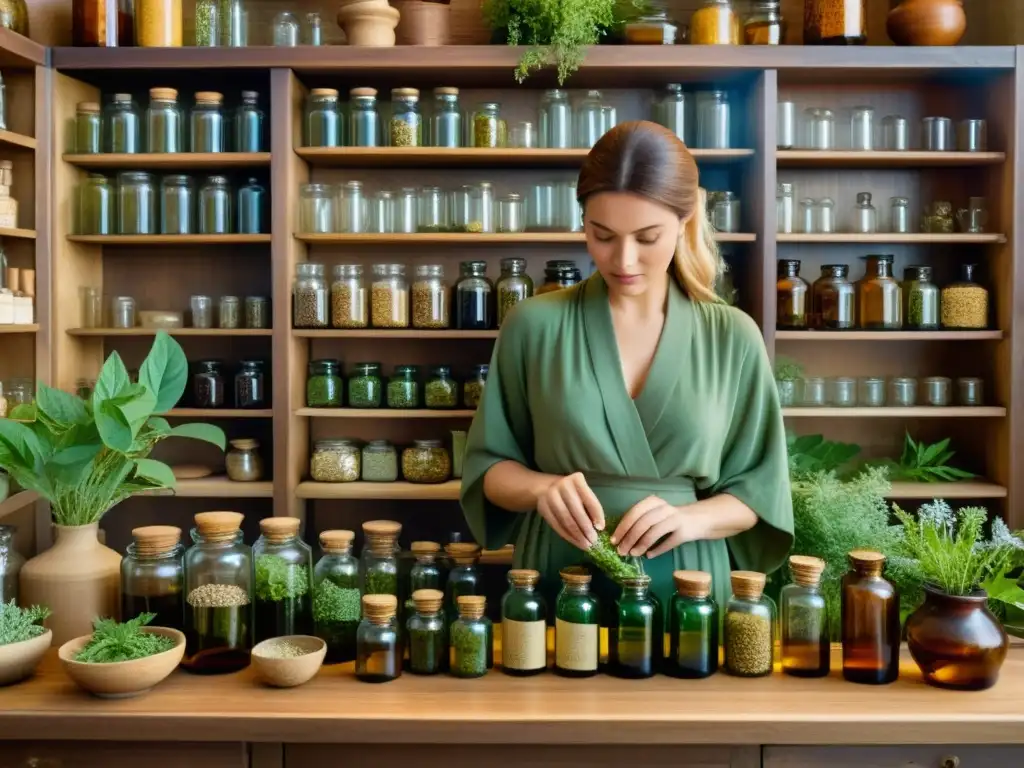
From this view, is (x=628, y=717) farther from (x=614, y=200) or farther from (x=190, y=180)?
(x=190, y=180)

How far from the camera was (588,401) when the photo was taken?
162 cm

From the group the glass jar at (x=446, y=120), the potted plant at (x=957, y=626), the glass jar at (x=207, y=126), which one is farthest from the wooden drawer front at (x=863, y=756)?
the glass jar at (x=207, y=126)

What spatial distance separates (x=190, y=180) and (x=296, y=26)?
0.61 meters

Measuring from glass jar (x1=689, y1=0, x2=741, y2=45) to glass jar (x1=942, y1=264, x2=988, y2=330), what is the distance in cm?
106

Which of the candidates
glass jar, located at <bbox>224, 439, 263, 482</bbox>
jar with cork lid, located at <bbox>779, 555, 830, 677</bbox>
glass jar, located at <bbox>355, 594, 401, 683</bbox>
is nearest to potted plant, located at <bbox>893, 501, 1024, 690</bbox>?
jar with cork lid, located at <bbox>779, 555, 830, 677</bbox>

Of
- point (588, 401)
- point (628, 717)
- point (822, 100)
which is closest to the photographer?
point (628, 717)

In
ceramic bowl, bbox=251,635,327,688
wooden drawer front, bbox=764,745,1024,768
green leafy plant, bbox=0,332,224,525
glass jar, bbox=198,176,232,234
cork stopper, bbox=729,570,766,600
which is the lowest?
wooden drawer front, bbox=764,745,1024,768

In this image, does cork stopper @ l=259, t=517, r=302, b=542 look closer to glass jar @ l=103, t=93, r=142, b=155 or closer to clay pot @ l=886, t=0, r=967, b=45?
glass jar @ l=103, t=93, r=142, b=155

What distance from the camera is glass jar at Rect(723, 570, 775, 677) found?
54.0 inches

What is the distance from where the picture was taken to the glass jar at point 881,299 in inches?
130

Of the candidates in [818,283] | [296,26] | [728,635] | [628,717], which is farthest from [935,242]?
[628,717]

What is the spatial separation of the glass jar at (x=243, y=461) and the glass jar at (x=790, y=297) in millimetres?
1775

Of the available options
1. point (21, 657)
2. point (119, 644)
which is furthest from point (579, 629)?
point (21, 657)

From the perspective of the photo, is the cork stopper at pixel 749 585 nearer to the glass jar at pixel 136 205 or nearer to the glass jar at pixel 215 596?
the glass jar at pixel 215 596
